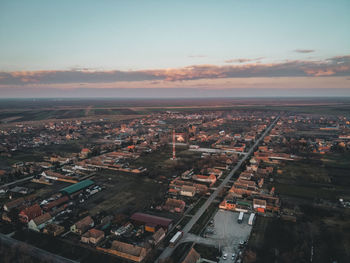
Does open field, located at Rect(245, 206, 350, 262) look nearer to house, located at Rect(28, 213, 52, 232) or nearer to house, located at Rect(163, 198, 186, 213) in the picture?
house, located at Rect(163, 198, 186, 213)

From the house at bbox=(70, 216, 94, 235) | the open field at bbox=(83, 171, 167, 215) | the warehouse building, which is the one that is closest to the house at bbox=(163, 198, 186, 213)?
the open field at bbox=(83, 171, 167, 215)

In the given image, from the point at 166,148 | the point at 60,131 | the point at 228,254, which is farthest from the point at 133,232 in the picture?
the point at 60,131

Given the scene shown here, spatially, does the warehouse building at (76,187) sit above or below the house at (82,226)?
above

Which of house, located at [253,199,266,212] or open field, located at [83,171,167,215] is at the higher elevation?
house, located at [253,199,266,212]

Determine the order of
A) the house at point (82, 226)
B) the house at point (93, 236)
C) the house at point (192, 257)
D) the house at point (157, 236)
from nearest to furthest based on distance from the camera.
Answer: the house at point (192, 257) → the house at point (157, 236) → the house at point (93, 236) → the house at point (82, 226)

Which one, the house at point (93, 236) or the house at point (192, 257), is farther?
the house at point (93, 236)

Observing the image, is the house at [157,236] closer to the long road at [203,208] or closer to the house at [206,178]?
the long road at [203,208]

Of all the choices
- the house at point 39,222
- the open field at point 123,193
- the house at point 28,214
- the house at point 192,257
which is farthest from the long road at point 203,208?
the house at point 28,214
